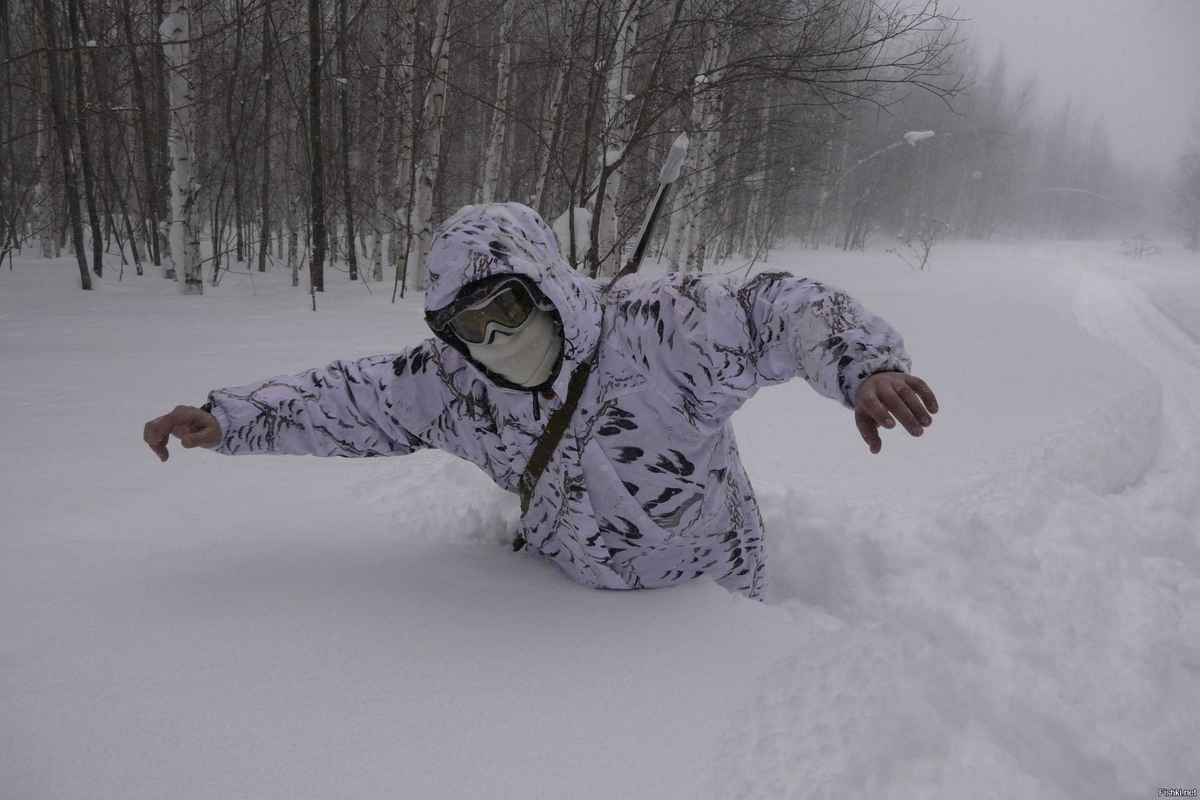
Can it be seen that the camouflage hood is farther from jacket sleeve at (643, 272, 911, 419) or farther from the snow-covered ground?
the snow-covered ground

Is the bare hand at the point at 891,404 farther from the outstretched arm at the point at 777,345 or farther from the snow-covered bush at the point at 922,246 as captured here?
the snow-covered bush at the point at 922,246

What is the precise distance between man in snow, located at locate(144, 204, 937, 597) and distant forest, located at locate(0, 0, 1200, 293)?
7.42 ft

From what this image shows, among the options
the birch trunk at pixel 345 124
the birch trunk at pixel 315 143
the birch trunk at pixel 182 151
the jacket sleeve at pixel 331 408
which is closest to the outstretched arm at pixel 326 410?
the jacket sleeve at pixel 331 408

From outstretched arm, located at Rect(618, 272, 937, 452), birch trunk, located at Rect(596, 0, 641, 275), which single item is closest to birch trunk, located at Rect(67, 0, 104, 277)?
birch trunk, located at Rect(596, 0, 641, 275)

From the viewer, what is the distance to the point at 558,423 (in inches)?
53.5

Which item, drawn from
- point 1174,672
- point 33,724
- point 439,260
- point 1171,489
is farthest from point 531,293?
point 1171,489

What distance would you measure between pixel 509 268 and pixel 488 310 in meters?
0.09

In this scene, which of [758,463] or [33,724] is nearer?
[33,724]

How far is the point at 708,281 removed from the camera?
1.29 metres

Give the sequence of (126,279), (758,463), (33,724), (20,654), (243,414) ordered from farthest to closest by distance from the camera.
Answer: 1. (126,279)
2. (758,463)
3. (243,414)
4. (20,654)
5. (33,724)

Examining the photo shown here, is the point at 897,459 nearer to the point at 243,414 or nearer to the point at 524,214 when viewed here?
the point at 524,214


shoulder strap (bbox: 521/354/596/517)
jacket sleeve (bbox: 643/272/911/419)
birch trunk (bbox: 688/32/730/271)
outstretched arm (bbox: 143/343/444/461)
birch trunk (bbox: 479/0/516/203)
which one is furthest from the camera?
birch trunk (bbox: 688/32/730/271)

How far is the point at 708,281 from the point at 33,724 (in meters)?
1.30

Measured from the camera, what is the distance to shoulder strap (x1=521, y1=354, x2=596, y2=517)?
1.34 meters
